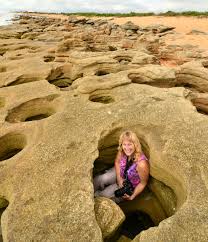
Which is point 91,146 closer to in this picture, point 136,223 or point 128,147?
point 128,147

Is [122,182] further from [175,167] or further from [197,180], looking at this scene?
[197,180]

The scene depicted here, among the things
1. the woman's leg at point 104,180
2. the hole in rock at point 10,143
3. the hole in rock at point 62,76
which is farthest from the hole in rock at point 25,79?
the woman's leg at point 104,180

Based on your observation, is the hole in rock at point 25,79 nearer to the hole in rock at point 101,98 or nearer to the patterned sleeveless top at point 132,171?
the hole in rock at point 101,98

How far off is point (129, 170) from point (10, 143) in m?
3.53

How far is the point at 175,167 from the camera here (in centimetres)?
697

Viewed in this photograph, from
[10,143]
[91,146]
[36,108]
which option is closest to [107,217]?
[91,146]

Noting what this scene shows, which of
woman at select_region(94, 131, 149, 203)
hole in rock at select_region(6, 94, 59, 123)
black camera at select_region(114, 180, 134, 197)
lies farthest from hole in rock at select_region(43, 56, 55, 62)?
black camera at select_region(114, 180, 134, 197)

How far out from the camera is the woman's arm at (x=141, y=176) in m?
7.22

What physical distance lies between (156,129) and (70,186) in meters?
2.81

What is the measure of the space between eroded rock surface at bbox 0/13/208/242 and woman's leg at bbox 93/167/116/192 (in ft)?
2.09

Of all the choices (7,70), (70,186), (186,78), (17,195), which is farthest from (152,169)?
(7,70)

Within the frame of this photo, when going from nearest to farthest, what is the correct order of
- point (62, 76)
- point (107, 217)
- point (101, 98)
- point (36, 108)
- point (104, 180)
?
point (107, 217)
point (104, 180)
point (36, 108)
point (101, 98)
point (62, 76)

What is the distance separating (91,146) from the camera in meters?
7.75

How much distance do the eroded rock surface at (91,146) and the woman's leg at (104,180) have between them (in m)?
0.64
